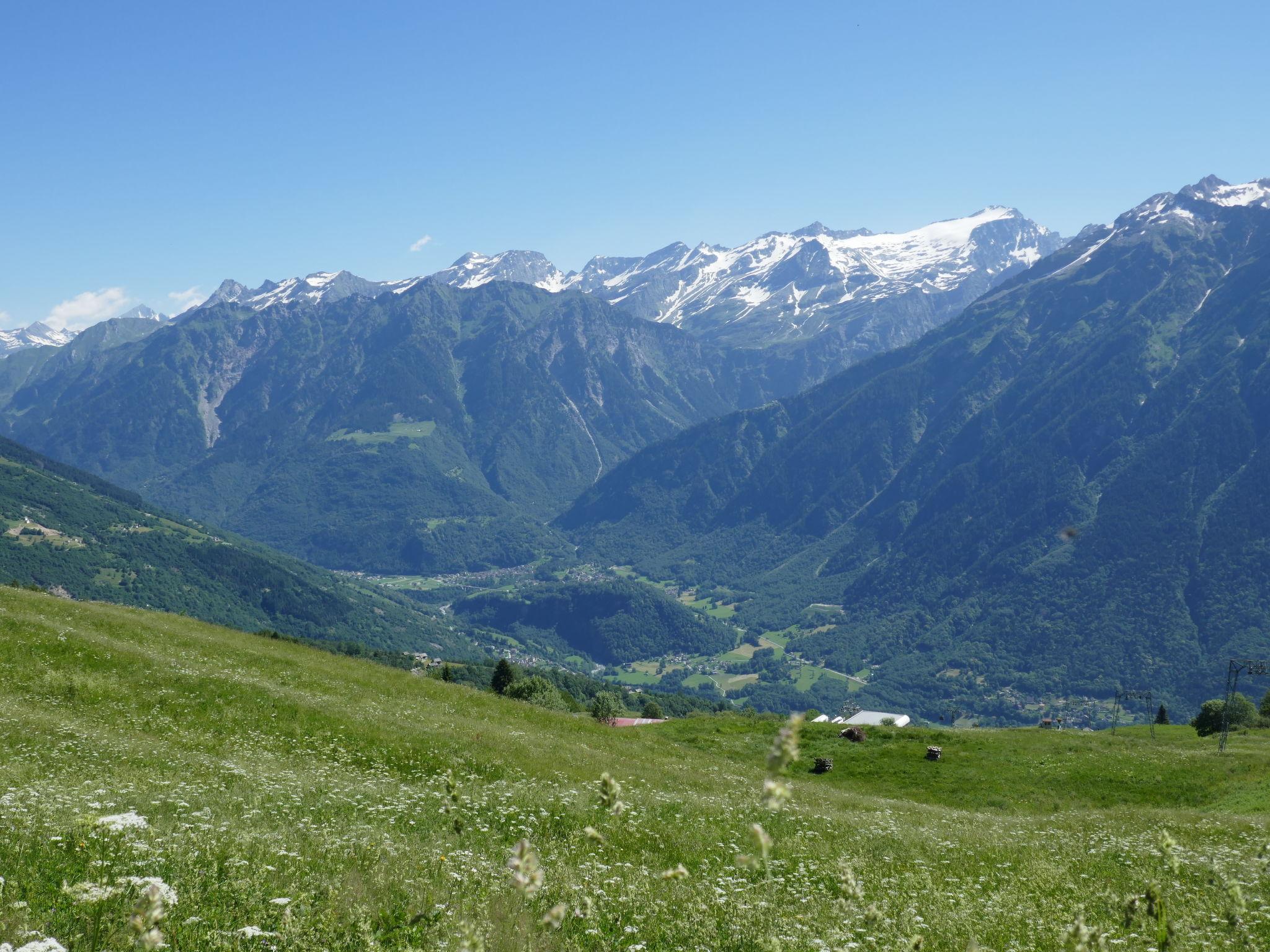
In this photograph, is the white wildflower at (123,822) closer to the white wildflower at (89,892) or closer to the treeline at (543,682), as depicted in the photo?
the white wildflower at (89,892)

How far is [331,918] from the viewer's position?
10.8 metres

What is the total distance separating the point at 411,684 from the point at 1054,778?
39.3m

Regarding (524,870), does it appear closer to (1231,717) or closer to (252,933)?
(252,933)

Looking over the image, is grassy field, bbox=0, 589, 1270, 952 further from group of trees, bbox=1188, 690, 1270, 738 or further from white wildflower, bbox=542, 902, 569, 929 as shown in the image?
group of trees, bbox=1188, 690, 1270, 738

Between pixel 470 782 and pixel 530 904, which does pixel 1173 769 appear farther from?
pixel 530 904

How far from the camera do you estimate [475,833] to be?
19.1 meters

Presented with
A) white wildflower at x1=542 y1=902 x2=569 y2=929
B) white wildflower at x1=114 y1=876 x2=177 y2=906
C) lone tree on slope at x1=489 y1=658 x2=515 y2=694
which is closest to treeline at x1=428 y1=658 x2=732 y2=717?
lone tree on slope at x1=489 y1=658 x2=515 y2=694

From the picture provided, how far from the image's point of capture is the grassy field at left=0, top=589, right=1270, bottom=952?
36.5 feet

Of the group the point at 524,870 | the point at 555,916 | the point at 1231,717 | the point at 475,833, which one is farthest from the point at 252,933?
the point at 1231,717

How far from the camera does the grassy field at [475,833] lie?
36.5 feet

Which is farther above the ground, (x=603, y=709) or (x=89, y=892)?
(x=89, y=892)

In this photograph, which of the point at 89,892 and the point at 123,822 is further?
the point at 123,822

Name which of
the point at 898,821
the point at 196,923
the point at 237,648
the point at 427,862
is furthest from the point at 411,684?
the point at 196,923

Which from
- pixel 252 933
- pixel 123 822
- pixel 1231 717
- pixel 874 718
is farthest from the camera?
pixel 874 718
